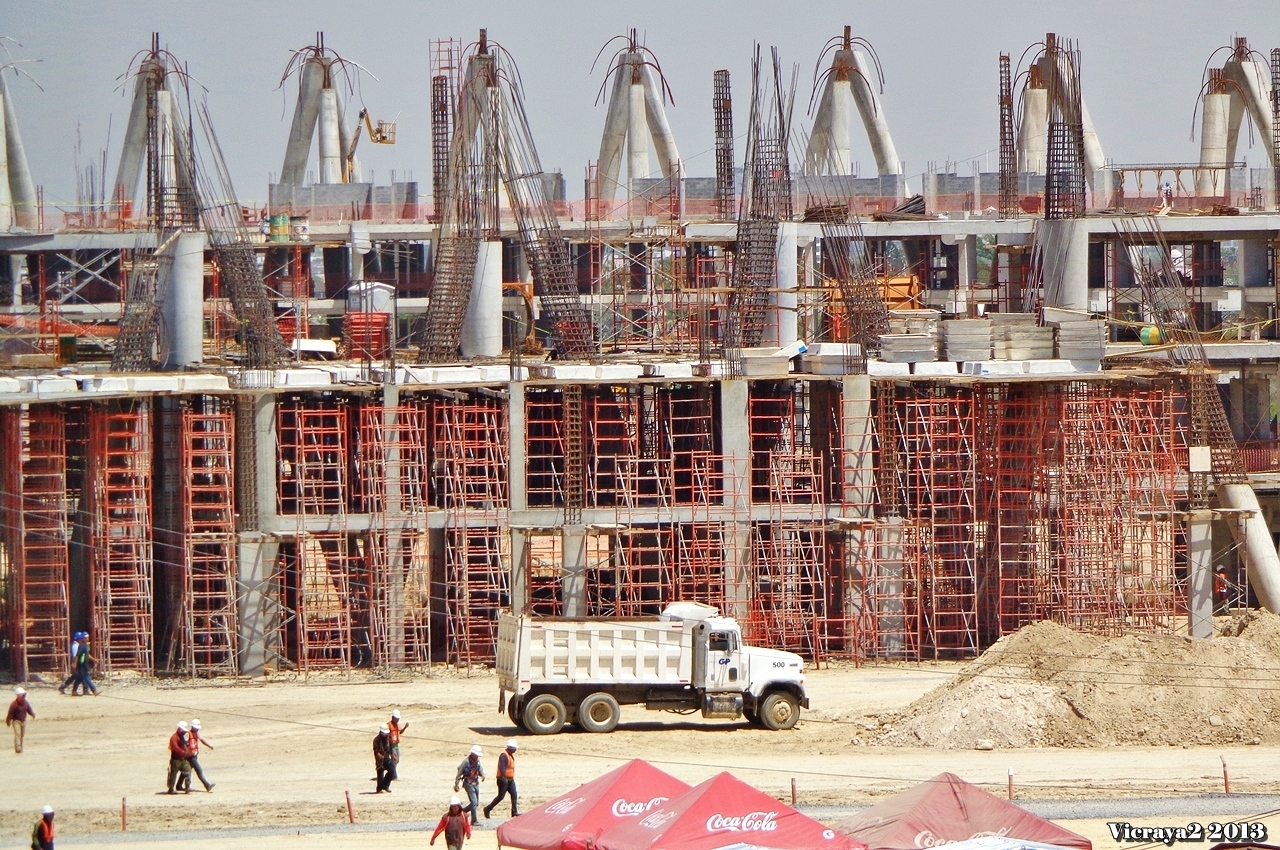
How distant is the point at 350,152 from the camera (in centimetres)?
8625

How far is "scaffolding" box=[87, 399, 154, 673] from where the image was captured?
1841 inches

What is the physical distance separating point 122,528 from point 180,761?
14.1m

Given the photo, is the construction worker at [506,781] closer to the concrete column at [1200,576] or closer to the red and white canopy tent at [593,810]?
the red and white canopy tent at [593,810]

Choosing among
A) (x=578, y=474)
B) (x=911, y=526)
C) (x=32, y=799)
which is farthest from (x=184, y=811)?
(x=911, y=526)

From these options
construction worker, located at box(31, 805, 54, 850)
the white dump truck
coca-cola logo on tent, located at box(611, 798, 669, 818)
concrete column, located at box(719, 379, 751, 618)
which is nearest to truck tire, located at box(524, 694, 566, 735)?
the white dump truck

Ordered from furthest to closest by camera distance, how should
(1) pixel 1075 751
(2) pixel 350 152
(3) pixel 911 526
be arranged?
(2) pixel 350 152 → (3) pixel 911 526 → (1) pixel 1075 751

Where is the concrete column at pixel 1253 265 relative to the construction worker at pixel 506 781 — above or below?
above

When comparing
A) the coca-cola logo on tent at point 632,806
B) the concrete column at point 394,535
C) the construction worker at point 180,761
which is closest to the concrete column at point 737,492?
the concrete column at point 394,535

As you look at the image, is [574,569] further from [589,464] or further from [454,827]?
[454,827]

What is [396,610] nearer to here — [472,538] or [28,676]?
[472,538]

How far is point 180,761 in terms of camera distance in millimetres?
34219

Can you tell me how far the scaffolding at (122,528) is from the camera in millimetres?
46750

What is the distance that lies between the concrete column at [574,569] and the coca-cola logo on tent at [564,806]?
22025 mm

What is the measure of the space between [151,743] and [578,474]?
44.3 feet
